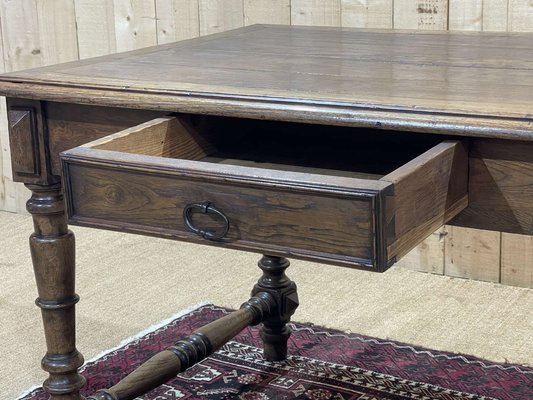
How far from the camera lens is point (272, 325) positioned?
6.56 ft

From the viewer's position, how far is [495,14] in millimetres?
2354

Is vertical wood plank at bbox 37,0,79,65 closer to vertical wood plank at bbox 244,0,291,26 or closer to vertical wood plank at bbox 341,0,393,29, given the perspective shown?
vertical wood plank at bbox 244,0,291,26

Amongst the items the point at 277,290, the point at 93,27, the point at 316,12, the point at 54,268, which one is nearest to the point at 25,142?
the point at 54,268

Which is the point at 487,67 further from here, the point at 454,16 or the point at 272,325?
the point at 454,16

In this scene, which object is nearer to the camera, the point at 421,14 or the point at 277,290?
the point at 277,290

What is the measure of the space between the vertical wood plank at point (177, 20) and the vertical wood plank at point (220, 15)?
0.02m

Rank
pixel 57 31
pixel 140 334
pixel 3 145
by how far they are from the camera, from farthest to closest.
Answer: pixel 3 145, pixel 57 31, pixel 140 334

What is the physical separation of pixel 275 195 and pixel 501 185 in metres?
0.30

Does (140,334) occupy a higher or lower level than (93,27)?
lower

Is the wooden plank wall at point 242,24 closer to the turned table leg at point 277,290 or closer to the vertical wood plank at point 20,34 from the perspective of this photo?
the vertical wood plank at point 20,34

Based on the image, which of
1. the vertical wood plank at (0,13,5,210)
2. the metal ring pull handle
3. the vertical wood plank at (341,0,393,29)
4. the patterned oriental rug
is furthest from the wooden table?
the vertical wood plank at (0,13,5,210)

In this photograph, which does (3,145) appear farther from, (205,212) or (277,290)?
(205,212)

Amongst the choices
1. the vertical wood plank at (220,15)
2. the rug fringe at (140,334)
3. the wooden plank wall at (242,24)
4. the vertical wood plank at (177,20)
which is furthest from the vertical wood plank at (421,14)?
→ the rug fringe at (140,334)

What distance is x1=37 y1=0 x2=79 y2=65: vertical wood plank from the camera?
9.73 ft
